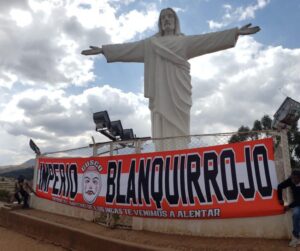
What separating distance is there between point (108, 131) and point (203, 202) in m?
4.90

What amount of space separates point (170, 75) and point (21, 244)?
485 cm

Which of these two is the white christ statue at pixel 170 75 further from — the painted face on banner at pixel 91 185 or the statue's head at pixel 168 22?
the painted face on banner at pixel 91 185

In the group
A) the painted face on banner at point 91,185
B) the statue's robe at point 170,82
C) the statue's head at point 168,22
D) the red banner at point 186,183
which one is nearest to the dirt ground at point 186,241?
the red banner at point 186,183

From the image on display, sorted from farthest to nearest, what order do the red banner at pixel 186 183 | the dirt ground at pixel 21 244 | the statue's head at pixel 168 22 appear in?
the statue's head at pixel 168 22 → the dirt ground at pixel 21 244 → the red banner at pixel 186 183

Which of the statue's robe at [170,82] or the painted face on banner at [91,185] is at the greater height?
the statue's robe at [170,82]

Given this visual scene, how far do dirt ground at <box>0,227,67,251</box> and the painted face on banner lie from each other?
1.08 meters

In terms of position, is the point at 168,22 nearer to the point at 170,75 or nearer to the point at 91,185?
the point at 170,75

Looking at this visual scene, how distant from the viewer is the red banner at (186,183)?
5.07 metres

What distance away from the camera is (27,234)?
812cm

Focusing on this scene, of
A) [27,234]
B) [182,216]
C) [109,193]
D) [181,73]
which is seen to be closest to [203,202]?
[182,216]

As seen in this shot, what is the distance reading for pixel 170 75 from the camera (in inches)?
326

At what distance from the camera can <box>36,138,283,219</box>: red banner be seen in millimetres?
5074

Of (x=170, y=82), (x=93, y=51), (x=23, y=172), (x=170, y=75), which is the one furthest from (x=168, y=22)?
(x=23, y=172)

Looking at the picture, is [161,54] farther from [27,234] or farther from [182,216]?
[27,234]
